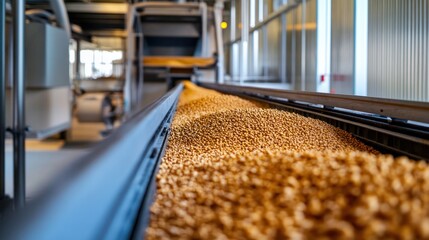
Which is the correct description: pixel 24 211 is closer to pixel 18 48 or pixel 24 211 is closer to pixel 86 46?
pixel 18 48

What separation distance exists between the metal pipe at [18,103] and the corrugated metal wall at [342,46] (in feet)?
11.9

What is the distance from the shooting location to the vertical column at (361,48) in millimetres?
5562

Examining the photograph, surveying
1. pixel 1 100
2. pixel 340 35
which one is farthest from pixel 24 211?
pixel 340 35

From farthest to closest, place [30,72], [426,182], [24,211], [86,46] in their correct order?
[86,46] < [30,72] < [426,182] < [24,211]

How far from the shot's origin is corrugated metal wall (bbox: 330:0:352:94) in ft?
19.4

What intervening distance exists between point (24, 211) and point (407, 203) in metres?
0.51

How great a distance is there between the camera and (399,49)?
460 cm

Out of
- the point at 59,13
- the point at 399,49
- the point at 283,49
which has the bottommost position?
the point at 399,49

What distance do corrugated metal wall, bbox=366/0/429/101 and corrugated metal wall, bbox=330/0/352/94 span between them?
476 millimetres

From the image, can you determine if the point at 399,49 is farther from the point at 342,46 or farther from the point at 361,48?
the point at 342,46

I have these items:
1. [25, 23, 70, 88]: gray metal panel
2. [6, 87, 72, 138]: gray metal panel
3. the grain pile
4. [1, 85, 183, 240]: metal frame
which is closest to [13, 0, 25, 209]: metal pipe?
[6, 87, 72, 138]: gray metal panel

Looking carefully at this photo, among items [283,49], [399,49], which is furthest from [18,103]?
[283,49]

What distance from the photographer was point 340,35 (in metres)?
6.43

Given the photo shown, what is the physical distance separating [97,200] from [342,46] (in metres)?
5.98
